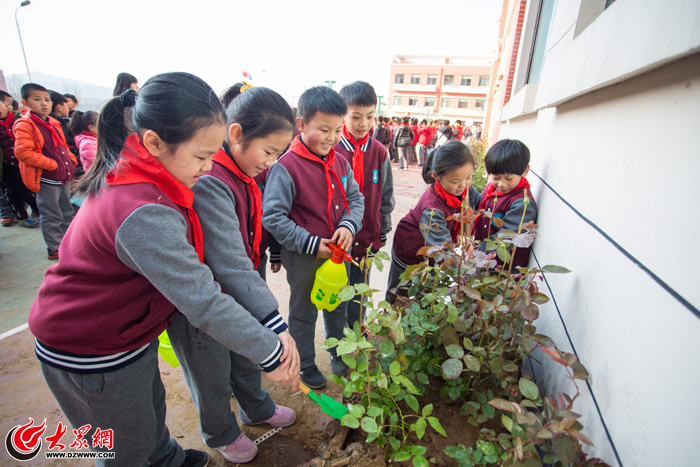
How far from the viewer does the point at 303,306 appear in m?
2.00

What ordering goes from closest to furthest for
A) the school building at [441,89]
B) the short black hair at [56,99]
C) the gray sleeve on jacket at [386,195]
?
the gray sleeve on jacket at [386,195] → the short black hair at [56,99] → the school building at [441,89]

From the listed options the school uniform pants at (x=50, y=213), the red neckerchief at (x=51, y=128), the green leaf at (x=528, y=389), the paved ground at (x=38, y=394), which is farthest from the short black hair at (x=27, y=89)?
the green leaf at (x=528, y=389)

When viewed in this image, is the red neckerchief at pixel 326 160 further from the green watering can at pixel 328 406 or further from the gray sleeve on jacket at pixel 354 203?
the green watering can at pixel 328 406

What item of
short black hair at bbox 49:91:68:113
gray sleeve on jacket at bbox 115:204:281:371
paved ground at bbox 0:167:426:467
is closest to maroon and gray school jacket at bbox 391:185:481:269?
paved ground at bbox 0:167:426:467

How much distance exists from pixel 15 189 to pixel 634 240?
6155 mm

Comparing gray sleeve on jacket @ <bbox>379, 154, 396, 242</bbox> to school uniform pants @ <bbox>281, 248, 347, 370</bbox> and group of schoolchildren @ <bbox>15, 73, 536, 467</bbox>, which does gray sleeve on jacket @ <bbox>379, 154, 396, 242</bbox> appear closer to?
group of schoolchildren @ <bbox>15, 73, 536, 467</bbox>

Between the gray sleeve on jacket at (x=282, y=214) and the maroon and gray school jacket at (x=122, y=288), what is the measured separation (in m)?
0.63

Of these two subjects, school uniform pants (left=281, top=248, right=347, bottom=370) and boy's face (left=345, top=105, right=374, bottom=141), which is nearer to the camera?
school uniform pants (left=281, top=248, right=347, bottom=370)

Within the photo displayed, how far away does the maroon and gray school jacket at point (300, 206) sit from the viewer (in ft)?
5.87

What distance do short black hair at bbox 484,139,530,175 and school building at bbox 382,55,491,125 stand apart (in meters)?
45.8

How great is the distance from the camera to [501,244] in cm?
122

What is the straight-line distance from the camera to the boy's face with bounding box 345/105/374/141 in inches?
88.4

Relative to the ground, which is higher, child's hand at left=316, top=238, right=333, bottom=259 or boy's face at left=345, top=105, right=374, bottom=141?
boy's face at left=345, top=105, right=374, bottom=141

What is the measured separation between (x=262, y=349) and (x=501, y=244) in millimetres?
894
